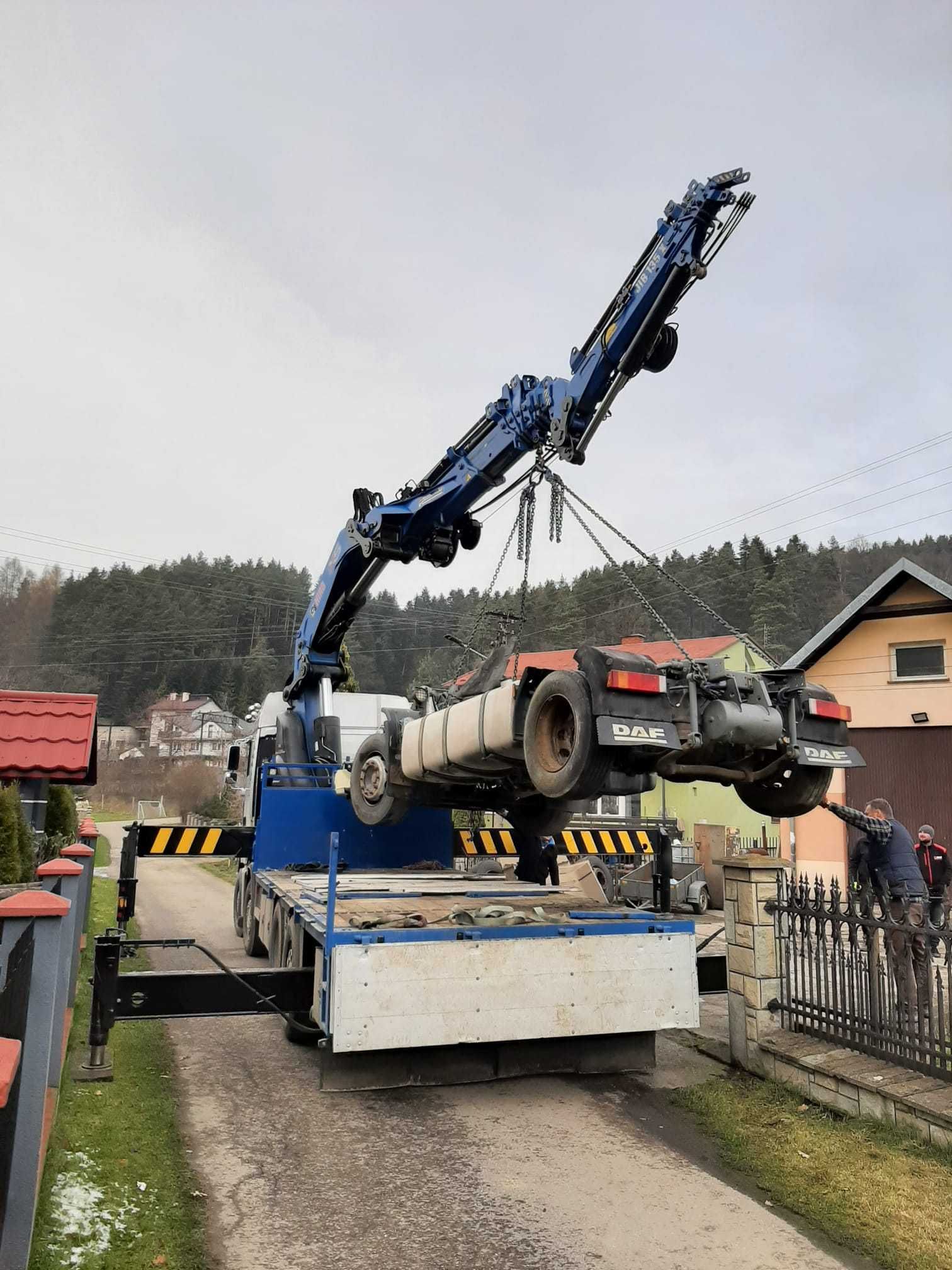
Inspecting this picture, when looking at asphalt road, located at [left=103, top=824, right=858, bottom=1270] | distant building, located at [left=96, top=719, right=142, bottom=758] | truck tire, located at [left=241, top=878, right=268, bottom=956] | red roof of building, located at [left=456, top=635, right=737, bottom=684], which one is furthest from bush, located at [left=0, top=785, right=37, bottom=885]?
distant building, located at [left=96, top=719, right=142, bottom=758]

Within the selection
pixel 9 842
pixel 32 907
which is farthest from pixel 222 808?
pixel 32 907

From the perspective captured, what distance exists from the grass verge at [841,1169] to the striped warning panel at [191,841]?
572 cm

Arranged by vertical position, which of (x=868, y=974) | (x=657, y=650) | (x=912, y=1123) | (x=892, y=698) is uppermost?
(x=657, y=650)

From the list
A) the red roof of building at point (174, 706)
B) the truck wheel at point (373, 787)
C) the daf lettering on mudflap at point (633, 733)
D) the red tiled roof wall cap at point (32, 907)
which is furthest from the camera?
the red roof of building at point (174, 706)

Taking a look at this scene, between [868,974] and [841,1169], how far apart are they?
135cm

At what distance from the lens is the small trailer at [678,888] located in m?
15.6

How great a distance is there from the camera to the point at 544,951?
563 centimetres

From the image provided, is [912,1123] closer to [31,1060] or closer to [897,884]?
[897,884]

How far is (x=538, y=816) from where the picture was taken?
8625mm

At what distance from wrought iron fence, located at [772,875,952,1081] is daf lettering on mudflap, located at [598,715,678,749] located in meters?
1.71

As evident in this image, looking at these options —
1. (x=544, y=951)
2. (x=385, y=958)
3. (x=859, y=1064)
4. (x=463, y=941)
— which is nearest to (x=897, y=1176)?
(x=859, y=1064)

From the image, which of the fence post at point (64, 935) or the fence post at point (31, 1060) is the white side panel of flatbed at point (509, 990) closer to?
the fence post at point (64, 935)

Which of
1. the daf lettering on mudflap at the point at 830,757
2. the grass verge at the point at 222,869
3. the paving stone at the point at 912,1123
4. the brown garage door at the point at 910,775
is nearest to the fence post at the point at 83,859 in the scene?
the daf lettering on mudflap at the point at 830,757

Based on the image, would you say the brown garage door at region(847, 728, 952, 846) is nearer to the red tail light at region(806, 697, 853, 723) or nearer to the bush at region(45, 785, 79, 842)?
the red tail light at region(806, 697, 853, 723)
